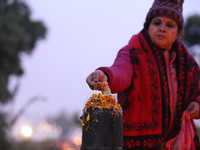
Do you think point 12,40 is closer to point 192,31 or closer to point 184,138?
point 192,31

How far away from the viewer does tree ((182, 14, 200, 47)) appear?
10.4 meters

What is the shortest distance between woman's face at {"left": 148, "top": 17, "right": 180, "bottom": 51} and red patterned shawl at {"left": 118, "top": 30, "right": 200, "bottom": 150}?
6 cm

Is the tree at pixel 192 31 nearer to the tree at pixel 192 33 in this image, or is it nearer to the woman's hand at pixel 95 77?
the tree at pixel 192 33

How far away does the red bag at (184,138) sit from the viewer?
2.38 meters

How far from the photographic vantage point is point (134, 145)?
2.19 meters

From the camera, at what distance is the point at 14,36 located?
11.8 meters

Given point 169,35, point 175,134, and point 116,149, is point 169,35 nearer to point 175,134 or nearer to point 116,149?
point 175,134

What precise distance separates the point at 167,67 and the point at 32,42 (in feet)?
40.0

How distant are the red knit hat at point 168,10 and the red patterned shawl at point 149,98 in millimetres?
232

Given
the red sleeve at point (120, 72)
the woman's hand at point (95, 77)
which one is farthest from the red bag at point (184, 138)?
the woman's hand at point (95, 77)

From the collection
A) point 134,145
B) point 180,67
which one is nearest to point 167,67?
point 180,67

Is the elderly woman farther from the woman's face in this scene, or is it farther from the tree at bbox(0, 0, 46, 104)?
the tree at bbox(0, 0, 46, 104)

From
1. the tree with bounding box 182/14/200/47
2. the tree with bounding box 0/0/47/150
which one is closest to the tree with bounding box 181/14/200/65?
the tree with bounding box 182/14/200/47

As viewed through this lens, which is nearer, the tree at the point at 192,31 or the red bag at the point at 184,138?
the red bag at the point at 184,138
